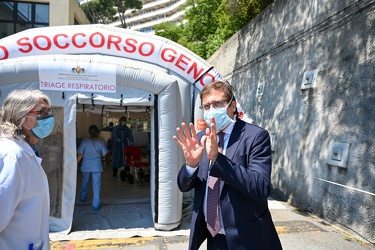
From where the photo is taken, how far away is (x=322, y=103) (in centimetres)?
502

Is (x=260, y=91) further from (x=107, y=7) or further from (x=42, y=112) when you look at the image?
(x=107, y=7)

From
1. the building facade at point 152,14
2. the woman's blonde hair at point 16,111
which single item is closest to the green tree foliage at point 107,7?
the woman's blonde hair at point 16,111

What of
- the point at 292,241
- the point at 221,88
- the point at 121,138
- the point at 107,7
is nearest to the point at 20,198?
the point at 221,88

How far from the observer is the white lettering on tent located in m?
4.44

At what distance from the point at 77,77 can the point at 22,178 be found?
10.7 ft

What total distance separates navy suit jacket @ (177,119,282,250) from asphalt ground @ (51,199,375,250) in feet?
8.07

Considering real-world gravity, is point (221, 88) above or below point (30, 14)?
below

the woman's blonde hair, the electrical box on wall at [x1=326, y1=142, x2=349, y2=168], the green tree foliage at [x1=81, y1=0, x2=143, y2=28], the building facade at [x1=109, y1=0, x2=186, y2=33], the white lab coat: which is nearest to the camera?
the white lab coat

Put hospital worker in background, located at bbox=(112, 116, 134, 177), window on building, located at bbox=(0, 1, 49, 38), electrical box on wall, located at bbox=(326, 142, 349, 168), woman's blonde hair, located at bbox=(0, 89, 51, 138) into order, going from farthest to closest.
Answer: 1. window on building, located at bbox=(0, 1, 49, 38)
2. hospital worker in background, located at bbox=(112, 116, 134, 177)
3. electrical box on wall, located at bbox=(326, 142, 349, 168)
4. woman's blonde hair, located at bbox=(0, 89, 51, 138)

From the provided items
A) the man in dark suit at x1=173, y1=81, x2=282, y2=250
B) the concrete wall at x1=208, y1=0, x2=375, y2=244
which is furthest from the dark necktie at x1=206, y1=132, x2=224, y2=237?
the concrete wall at x1=208, y1=0, x2=375, y2=244

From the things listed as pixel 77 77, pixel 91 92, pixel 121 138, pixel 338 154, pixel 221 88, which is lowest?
pixel 338 154

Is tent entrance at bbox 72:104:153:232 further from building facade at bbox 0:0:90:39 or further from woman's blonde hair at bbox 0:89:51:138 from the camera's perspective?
building facade at bbox 0:0:90:39

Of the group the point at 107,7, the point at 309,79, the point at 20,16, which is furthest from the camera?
the point at 107,7

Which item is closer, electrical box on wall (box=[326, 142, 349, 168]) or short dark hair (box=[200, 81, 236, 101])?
short dark hair (box=[200, 81, 236, 101])
